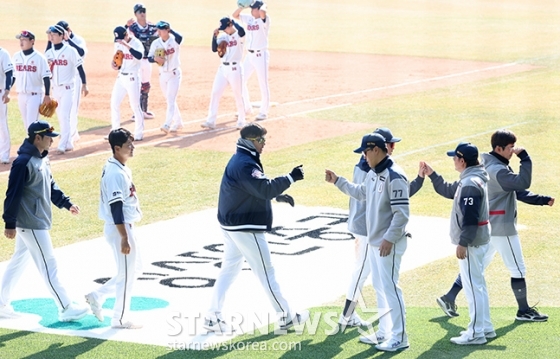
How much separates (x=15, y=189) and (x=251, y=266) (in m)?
2.09

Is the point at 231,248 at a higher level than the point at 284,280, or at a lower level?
higher

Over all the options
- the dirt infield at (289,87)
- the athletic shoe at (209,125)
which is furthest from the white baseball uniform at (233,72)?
the dirt infield at (289,87)

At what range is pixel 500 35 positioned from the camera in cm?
3931

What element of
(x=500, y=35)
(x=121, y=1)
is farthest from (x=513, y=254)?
(x=121, y=1)

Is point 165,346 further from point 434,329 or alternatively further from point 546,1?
point 546,1

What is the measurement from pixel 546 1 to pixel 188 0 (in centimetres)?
2214

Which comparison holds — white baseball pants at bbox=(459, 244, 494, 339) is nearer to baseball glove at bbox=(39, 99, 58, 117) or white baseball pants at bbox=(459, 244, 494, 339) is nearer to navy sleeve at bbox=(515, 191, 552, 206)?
navy sleeve at bbox=(515, 191, 552, 206)

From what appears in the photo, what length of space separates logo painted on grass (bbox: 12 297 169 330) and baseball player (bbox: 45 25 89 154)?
7.94 meters

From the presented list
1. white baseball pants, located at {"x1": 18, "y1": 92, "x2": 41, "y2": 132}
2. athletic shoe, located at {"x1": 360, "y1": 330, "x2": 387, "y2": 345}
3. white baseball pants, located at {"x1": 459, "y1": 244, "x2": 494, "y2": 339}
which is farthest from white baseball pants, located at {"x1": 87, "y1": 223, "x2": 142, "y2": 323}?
white baseball pants, located at {"x1": 18, "y1": 92, "x2": 41, "y2": 132}

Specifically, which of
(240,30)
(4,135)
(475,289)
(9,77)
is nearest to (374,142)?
(475,289)

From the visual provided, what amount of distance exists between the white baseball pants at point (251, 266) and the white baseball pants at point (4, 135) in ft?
28.5

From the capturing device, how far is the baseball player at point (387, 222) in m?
7.25

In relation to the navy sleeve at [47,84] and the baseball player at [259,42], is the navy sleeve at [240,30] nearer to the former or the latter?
the baseball player at [259,42]

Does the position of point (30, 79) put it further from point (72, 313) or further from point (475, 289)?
point (475, 289)
